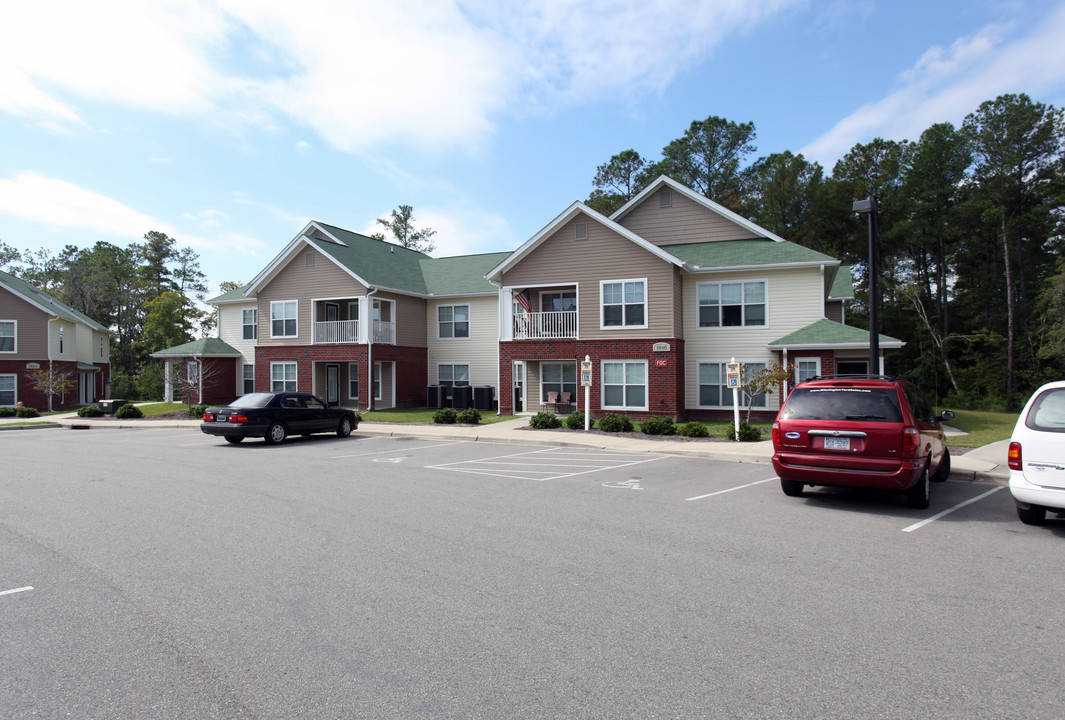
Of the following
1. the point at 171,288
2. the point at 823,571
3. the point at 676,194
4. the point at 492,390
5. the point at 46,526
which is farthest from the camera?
the point at 171,288

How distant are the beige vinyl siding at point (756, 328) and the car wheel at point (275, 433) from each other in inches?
561

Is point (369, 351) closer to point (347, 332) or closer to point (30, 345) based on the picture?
point (347, 332)

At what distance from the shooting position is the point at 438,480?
11.5m

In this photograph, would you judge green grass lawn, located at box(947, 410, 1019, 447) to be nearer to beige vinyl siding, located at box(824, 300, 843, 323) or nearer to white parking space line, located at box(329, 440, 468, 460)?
beige vinyl siding, located at box(824, 300, 843, 323)

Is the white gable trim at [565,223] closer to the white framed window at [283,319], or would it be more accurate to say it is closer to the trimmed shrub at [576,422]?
the trimmed shrub at [576,422]

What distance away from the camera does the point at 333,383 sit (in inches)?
1267

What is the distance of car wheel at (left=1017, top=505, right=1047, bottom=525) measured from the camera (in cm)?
790

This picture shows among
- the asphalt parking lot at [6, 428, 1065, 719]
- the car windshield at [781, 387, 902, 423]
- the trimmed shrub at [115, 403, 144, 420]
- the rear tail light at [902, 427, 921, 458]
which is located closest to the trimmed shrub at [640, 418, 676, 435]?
the asphalt parking lot at [6, 428, 1065, 719]

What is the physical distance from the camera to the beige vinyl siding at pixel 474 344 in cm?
3052

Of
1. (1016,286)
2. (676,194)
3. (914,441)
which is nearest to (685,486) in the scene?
(914,441)

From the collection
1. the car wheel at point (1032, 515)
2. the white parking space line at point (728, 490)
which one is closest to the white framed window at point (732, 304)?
the white parking space line at point (728, 490)

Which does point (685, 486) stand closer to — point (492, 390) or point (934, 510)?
point (934, 510)

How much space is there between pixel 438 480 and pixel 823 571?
7020mm

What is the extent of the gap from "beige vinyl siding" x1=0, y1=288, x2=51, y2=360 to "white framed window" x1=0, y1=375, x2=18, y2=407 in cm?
116
